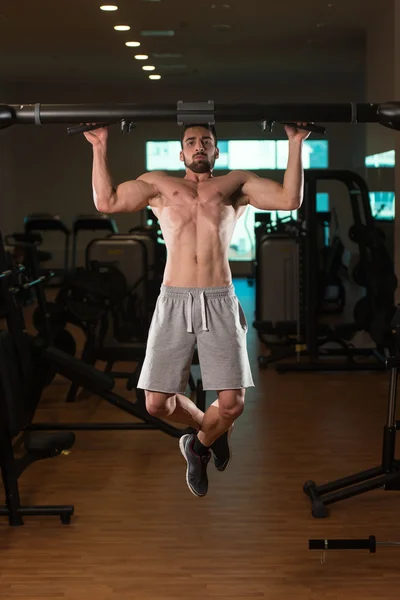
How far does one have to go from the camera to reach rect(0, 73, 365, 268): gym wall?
1463 cm

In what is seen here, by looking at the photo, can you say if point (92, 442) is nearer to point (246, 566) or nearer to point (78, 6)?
point (246, 566)

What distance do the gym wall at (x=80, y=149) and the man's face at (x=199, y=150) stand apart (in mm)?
12136

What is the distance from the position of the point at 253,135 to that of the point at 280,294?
23.7 ft

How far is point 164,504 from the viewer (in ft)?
14.3

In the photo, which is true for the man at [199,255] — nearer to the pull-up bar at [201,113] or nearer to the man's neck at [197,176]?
the man's neck at [197,176]

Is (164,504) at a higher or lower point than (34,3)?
lower

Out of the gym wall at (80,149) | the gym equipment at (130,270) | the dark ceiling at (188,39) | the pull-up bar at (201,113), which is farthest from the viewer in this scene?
the gym wall at (80,149)

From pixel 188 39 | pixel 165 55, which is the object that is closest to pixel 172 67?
pixel 165 55

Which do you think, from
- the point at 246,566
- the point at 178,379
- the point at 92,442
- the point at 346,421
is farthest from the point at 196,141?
the point at 346,421

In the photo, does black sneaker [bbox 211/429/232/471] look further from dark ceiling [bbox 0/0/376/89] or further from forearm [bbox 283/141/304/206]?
dark ceiling [bbox 0/0/376/89]

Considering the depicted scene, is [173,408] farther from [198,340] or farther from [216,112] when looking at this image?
[216,112]

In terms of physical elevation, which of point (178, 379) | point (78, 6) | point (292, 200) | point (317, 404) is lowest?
point (317, 404)

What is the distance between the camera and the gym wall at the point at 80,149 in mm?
14633

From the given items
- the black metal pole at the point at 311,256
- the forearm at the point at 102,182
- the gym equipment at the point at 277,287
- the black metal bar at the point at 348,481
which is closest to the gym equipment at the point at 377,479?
the black metal bar at the point at 348,481
